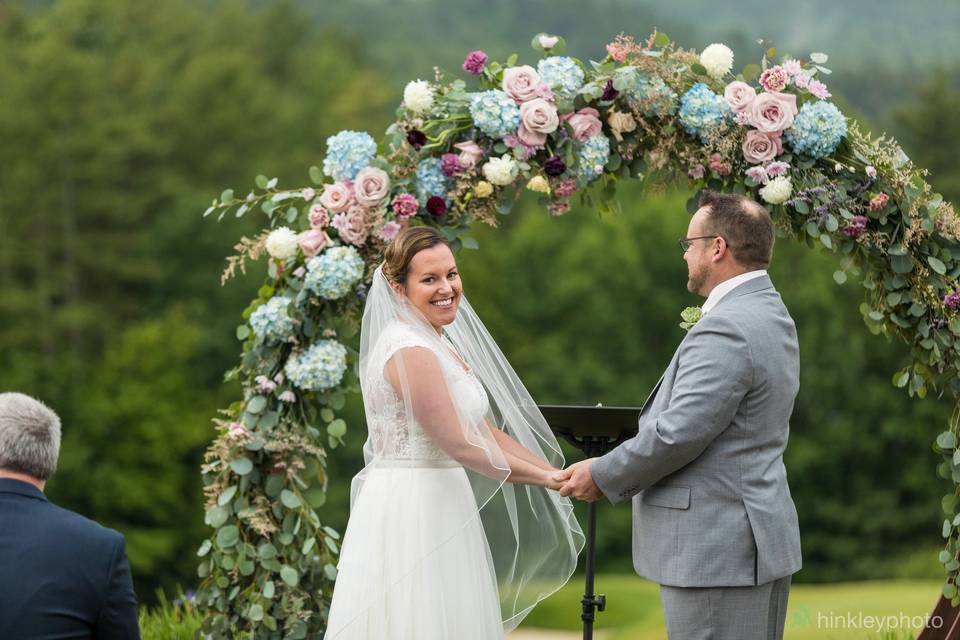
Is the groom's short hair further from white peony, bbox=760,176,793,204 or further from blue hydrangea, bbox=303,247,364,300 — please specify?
blue hydrangea, bbox=303,247,364,300

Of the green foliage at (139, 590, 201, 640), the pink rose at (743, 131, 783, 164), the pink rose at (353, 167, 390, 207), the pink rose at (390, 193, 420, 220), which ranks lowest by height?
the green foliage at (139, 590, 201, 640)

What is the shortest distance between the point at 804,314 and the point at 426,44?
19.3 m

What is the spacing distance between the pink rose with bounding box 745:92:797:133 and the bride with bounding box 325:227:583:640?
1.55 metres

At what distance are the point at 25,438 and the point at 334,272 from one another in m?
2.09

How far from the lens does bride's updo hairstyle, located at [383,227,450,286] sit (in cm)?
432

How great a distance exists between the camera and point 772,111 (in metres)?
4.95

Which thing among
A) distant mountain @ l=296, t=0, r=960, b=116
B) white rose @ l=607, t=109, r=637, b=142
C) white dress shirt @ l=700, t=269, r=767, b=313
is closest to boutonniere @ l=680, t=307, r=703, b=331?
white dress shirt @ l=700, t=269, r=767, b=313

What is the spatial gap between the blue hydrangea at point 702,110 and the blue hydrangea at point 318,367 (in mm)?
1836

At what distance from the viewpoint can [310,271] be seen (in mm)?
5074

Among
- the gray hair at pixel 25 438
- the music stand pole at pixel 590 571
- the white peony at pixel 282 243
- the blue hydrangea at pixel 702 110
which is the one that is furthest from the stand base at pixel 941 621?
the gray hair at pixel 25 438

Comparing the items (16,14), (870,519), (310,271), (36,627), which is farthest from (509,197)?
(16,14)

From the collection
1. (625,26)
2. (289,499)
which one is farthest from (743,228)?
(625,26)

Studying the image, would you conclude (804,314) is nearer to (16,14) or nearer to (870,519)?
(870,519)

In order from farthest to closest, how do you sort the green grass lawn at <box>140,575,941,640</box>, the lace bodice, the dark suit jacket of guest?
the green grass lawn at <box>140,575,941,640</box>
the lace bodice
the dark suit jacket of guest
